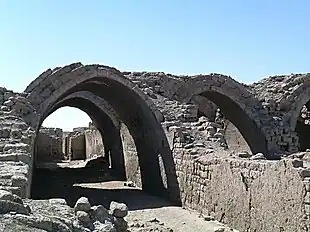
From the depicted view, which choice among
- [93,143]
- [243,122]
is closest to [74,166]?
A: [93,143]

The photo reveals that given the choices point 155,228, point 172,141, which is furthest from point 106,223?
point 172,141

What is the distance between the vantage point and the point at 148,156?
45.1 feet

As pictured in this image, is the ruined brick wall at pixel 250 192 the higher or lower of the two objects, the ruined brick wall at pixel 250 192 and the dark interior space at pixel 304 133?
the lower

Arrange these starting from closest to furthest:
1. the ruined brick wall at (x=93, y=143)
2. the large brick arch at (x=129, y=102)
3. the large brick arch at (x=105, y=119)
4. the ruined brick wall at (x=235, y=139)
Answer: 1. the large brick arch at (x=129, y=102)
2. the ruined brick wall at (x=235, y=139)
3. the large brick arch at (x=105, y=119)
4. the ruined brick wall at (x=93, y=143)

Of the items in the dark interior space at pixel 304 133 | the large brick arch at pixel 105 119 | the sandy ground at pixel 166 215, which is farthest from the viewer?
the dark interior space at pixel 304 133

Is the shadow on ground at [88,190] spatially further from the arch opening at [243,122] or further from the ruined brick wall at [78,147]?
the ruined brick wall at [78,147]

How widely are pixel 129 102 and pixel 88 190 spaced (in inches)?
115

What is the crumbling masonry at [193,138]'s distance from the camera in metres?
7.04

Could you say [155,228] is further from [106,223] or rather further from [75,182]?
[75,182]

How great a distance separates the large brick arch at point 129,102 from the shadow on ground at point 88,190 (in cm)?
58

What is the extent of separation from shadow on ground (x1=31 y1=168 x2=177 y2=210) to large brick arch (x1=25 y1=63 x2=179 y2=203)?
583 mm

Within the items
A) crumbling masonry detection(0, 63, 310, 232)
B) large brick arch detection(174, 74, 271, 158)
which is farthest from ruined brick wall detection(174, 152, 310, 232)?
large brick arch detection(174, 74, 271, 158)

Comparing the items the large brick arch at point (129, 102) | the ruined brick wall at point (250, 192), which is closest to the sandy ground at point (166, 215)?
the ruined brick wall at point (250, 192)

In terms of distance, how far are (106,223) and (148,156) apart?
8853 millimetres
